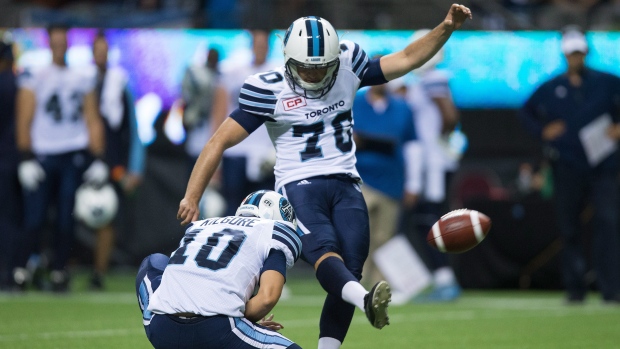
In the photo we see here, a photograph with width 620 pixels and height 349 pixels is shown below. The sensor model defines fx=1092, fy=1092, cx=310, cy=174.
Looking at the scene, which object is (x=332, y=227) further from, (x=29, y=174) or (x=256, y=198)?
(x=29, y=174)

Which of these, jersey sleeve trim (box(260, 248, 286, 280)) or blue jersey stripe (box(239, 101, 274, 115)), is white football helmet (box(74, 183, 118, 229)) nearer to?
blue jersey stripe (box(239, 101, 274, 115))

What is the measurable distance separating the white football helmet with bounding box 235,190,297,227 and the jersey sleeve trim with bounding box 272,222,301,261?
0.57 ft

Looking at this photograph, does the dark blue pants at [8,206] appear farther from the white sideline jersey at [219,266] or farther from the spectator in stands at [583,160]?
the white sideline jersey at [219,266]

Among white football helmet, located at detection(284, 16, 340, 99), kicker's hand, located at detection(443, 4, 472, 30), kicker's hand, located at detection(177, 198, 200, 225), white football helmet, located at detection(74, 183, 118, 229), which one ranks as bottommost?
white football helmet, located at detection(74, 183, 118, 229)

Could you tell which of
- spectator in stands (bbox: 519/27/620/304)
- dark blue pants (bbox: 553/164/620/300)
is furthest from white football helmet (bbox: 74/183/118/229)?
dark blue pants (bbox: 553/164/620/300)

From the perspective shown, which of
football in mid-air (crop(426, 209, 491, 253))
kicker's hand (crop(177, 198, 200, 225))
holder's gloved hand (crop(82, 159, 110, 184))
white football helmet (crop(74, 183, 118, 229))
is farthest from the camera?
white football helmet (crop(74, 183, 118, 229))

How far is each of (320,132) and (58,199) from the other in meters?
5.15

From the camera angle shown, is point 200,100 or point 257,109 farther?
point 200,100

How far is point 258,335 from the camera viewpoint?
450 cm

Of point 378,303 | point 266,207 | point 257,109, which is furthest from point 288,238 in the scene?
point 257,109

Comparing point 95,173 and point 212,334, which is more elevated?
point 212,334

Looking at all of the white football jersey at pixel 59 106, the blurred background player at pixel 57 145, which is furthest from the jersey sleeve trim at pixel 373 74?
the white football jersey at pixel 59 106

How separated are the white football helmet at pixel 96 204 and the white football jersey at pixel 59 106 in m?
0.51

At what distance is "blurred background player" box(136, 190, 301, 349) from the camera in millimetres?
4465
